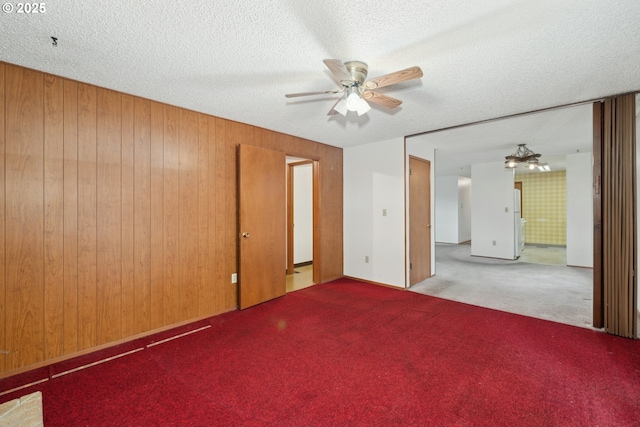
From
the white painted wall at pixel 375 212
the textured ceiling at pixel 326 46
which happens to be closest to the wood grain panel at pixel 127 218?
the textured ceiling at pixel 326 46

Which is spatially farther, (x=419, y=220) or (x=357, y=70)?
(x=419, y=220)

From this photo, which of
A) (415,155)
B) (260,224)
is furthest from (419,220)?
(260,224)

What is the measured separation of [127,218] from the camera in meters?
2.74

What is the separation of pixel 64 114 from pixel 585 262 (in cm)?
844

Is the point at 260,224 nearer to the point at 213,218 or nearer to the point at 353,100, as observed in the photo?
the point at 213,218

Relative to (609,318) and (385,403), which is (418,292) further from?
(385,403)

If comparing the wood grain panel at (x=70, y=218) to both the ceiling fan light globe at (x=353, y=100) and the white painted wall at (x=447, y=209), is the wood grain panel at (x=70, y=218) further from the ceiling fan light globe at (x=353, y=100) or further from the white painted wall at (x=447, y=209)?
the white painted wall at (x=447, y=209)

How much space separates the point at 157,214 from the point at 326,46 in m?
2.31

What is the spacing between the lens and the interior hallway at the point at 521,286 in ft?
11.3

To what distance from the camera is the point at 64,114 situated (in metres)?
2.40

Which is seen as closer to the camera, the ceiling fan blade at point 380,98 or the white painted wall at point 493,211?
the ceiling fan blade at point 380,98

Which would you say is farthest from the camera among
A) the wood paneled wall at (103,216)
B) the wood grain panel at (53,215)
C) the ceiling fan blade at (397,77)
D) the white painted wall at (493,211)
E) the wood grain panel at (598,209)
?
the white painted wall at (493,211)

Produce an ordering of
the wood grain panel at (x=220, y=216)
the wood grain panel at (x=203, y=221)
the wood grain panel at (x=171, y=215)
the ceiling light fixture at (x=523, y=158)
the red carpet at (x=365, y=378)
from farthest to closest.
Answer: the ceiling light fixture at (x=523, y=158)
the wood grain panel at (x=220, y=216)
the wood grain panel at (x=203, y=221)
the wood grain panel at (x=171, y=215)
the red carpet at (x=365, y=378)

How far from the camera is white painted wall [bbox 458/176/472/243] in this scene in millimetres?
9291
